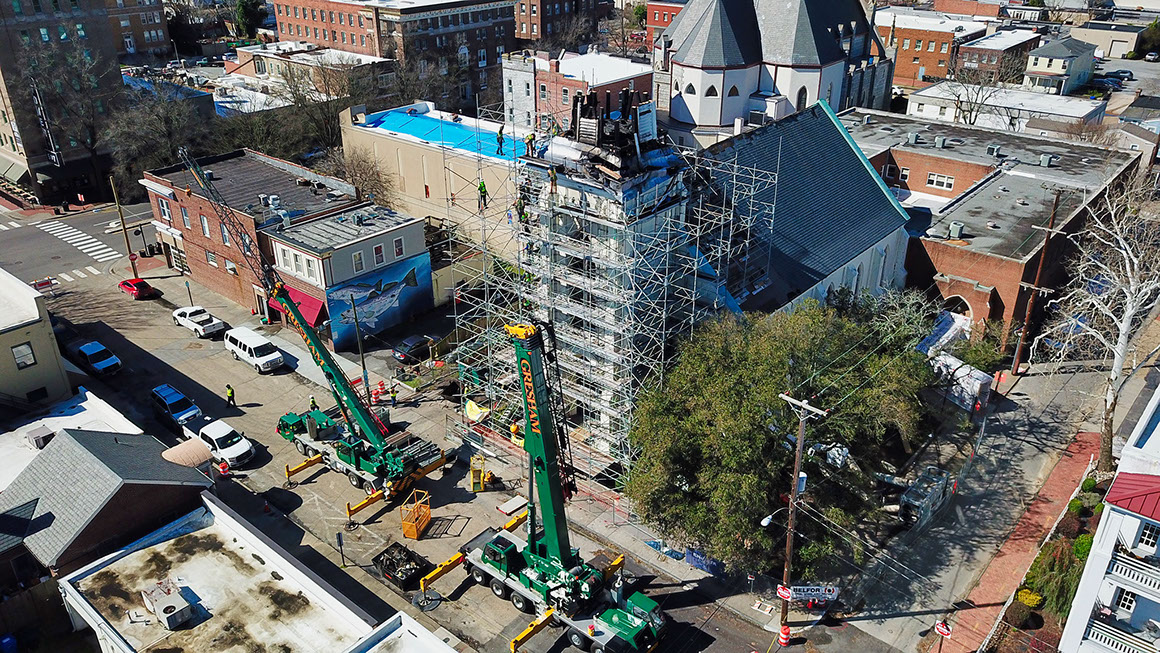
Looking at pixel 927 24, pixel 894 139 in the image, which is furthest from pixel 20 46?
pixel 927 24

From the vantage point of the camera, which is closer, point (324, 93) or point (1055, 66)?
point (324, 93)

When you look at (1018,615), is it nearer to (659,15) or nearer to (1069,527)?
(1069,527)

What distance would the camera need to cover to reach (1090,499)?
104ft

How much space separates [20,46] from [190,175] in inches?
972

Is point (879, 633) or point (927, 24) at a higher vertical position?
point (927, 24)

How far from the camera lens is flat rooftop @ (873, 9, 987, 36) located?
10125cm

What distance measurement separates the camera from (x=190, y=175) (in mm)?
51344

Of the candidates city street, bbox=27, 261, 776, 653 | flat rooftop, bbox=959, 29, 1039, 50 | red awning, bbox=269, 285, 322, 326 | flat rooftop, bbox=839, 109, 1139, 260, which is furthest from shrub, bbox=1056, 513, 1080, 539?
flat rooftop, bbox=959, 29, 1039, 50

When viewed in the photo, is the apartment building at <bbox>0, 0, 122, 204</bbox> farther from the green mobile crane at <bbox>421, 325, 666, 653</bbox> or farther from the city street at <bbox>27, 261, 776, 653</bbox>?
the green mobile crane at <bbox>421, 325, 666, 653</bbox>

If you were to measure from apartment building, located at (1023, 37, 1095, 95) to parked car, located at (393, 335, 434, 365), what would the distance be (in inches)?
3013

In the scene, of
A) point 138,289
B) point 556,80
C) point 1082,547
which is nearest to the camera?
→ point 1082,547

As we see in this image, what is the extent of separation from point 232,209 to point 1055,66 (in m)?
87.1

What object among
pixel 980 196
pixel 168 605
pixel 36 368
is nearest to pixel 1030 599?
pixel 168 605

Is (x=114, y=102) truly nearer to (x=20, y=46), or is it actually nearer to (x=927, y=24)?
(x=20, y=46)
